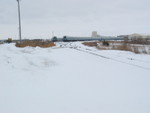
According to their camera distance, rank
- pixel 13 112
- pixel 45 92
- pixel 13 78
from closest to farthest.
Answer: pixel 13 112
pixel 45 92
pixel 13 78

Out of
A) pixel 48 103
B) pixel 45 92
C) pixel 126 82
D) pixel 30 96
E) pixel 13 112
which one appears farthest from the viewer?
pixel 126 82

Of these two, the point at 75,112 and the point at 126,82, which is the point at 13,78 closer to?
the point at 75,112

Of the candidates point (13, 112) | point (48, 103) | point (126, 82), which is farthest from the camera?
point (126, 82)

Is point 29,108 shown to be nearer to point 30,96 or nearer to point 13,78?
point 30,96

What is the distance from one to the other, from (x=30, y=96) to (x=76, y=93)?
1.24 m

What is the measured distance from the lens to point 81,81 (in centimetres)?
530

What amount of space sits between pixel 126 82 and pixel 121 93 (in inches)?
42.9

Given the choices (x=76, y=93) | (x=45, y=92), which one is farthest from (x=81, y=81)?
(x=45, y=92)

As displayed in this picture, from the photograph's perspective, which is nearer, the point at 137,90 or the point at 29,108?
the point at 29,108

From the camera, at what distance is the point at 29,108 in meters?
3.42

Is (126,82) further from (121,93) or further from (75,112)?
(75,112)

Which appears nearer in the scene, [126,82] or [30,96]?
[30,96]

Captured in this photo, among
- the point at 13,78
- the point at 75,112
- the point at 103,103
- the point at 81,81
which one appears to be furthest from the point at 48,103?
the point at 13,78

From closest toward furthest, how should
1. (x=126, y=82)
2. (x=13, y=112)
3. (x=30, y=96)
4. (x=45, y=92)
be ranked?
(x=13, y=112)
(x=30, y=96)
(x=45, y=92)
(x=126, y=82)
